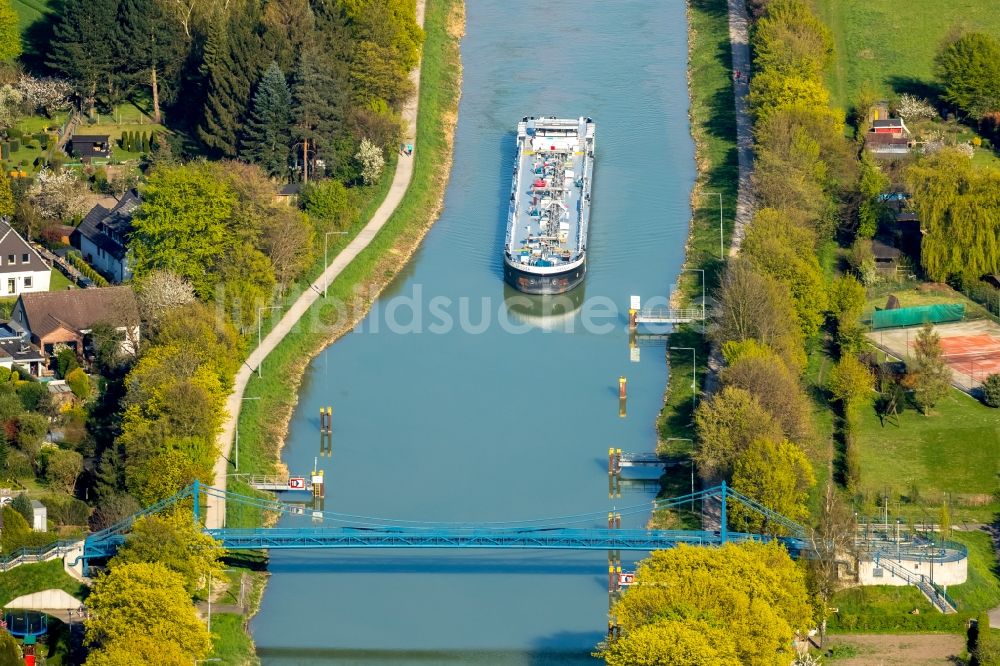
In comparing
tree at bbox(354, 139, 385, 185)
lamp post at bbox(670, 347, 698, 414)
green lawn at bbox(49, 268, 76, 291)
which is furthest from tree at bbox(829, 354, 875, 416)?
green lawn at bbox(49, 268, 76, 291)

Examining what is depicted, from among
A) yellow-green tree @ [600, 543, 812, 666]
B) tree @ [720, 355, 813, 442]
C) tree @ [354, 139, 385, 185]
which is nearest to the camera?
yellow-green tree @ [600, 543, 812, 666]

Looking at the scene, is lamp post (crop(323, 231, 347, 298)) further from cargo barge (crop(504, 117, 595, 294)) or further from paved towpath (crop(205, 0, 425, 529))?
cargo barge (crop(504, 117, 595, 294))

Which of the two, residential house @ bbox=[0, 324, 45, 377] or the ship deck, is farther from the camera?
the ship deck

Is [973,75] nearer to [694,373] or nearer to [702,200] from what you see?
Answer: [702,200]

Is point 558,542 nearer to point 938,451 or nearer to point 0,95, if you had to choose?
point 938,451

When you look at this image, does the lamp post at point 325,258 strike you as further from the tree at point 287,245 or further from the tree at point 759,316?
the tree at point 759,316

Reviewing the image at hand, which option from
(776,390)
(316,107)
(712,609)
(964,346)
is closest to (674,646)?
(712,609)
